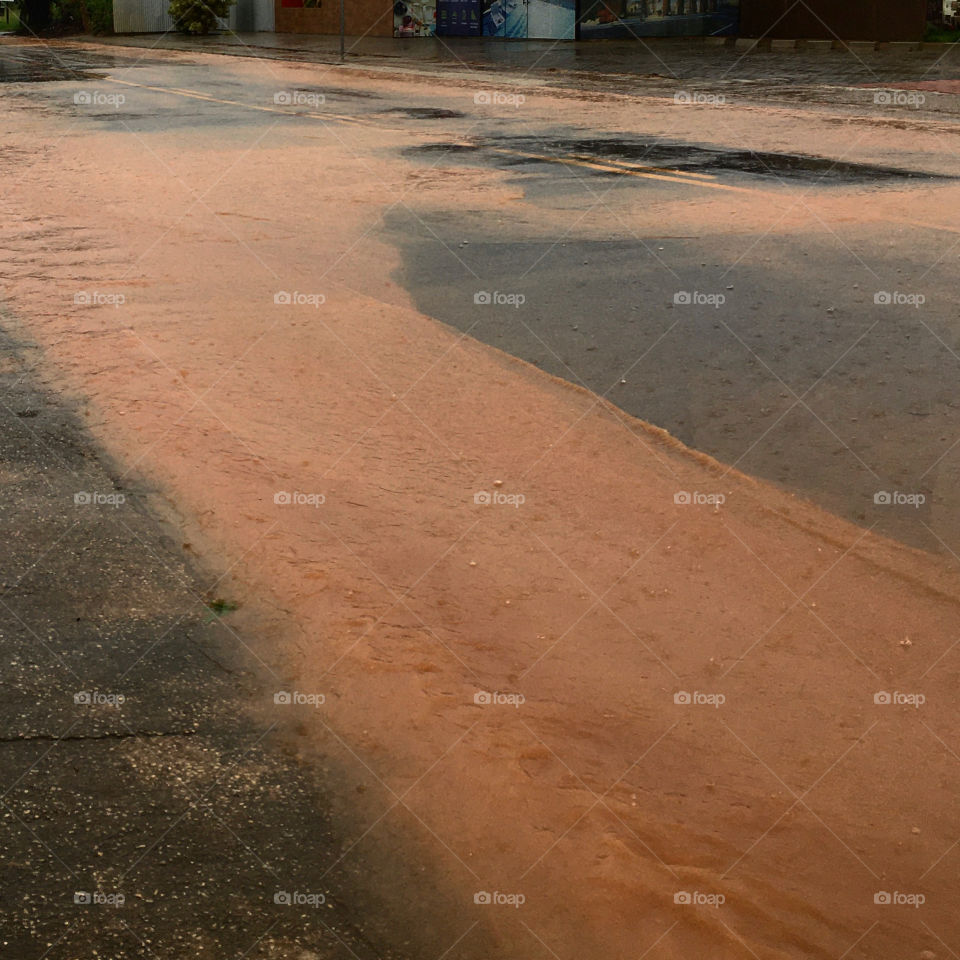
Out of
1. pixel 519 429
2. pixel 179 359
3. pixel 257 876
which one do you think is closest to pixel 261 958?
pixel 257 876

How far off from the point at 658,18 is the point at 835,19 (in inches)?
214

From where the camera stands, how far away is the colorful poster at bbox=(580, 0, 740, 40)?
1289 inches

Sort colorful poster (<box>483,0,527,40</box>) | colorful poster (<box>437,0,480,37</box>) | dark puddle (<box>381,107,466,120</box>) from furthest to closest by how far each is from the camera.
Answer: colorful poster (<box>437,0,480,37</box>)
colorful poster (<box>483,0,527,40</box>)
dark puddle (<box>381,107,466,120</box>)

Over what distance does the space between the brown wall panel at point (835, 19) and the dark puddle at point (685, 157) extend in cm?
1798

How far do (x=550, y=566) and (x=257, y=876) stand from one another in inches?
77.8

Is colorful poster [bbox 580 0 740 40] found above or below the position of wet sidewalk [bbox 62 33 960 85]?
above

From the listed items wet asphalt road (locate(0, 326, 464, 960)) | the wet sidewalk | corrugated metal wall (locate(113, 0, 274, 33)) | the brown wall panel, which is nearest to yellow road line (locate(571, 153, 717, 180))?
wet asphalt road (locate(0, 326, 464, 960))

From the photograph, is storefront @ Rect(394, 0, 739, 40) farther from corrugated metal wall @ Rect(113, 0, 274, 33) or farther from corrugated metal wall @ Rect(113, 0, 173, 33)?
corrugated metal wall @ Rect(113, 0, 173, 33)

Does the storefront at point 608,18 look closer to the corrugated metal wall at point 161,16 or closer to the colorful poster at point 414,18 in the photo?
the colorful poster at point 414,18

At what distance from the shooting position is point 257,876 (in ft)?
10.4

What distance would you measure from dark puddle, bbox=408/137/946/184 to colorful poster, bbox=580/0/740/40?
791 inches

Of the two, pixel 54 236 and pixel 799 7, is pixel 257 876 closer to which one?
pixel 54 236

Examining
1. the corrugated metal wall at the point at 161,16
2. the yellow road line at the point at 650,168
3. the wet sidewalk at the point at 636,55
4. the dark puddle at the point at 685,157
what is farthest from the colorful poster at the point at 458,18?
the yellow road line at the point at 650,168

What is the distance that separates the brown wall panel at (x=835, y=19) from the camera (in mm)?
29234
